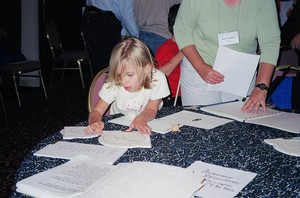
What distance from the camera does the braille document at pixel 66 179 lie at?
900 millimetres

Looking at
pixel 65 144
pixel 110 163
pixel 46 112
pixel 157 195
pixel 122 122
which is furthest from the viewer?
pixel 46 112

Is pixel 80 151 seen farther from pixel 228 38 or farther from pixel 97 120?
pixel 228 38

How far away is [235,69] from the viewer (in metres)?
1.81

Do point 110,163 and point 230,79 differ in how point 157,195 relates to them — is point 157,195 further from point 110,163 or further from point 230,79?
point 230,79

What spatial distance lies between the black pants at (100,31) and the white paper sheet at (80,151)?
2468 millimetres

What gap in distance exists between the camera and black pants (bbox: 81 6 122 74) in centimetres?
357

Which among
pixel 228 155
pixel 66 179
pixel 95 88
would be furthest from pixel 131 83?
pixel 66 179

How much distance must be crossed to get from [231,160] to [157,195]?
369 millimetres

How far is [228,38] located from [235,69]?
151 mm

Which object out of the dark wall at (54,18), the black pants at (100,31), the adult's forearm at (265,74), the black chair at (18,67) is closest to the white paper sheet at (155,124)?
the adult's forearm at (265,74)

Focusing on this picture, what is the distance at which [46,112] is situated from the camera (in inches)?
169

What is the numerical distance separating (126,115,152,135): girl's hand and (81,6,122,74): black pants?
229 centimetres

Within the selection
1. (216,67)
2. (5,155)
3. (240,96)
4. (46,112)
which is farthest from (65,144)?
(46,112)

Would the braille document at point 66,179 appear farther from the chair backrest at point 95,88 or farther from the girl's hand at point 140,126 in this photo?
the chair backrest at point 95,88
